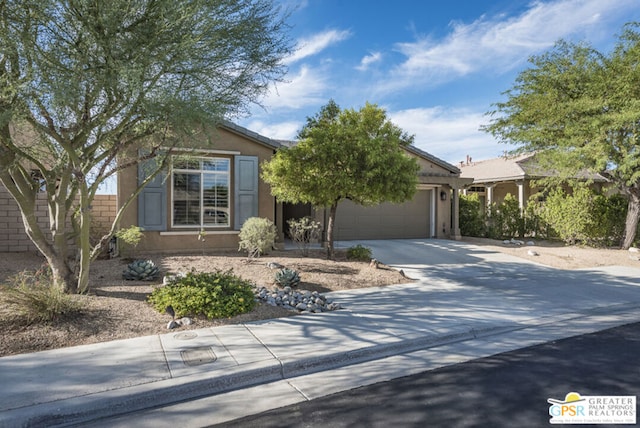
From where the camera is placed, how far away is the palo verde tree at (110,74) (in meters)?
4.30

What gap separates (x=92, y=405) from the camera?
314 centimetres

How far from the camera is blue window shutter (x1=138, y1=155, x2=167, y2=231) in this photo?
32.5 ft

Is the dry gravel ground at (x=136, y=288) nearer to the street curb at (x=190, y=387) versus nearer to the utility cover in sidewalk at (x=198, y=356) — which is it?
the utility cover in sidewalk at (x=198, y=356)

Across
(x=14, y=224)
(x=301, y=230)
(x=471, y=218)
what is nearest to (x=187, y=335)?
(x=301, y=230)

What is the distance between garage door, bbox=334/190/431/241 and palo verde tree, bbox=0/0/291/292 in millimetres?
9077

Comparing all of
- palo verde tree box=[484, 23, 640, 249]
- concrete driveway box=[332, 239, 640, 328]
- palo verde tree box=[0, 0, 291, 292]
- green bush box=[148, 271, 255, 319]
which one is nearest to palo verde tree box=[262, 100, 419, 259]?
concrete driveway box=[332, 239, 640, 328]

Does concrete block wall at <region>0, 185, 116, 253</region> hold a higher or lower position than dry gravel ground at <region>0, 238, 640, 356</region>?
higher

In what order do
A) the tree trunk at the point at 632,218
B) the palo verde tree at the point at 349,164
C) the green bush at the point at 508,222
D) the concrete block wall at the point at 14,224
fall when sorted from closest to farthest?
the palo verde tree at the point at 349,164 < the concrete block wall at the point at 14,224 < the tree trunk at the point at 632,218 < the green bush at the point at 508,222

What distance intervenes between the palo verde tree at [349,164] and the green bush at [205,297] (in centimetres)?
357

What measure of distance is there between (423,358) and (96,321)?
13.5ft

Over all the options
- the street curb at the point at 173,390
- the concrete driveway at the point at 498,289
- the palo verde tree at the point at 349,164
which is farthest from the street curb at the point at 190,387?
the palo verde tree at the point at 349,164

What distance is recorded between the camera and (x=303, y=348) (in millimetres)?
4344

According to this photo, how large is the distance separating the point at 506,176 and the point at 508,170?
72 cm

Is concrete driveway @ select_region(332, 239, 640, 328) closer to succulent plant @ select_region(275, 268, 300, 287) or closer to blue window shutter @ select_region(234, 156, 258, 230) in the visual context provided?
succulent plant @ select_region(275, 268, 300, 287)
